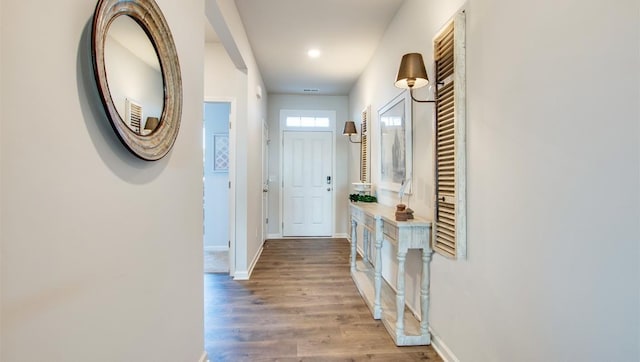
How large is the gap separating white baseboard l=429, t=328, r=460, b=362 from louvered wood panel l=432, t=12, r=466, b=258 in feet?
1.96

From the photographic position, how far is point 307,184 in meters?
5.78

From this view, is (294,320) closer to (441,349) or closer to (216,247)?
(441,349)

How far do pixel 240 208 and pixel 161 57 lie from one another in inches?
94.9

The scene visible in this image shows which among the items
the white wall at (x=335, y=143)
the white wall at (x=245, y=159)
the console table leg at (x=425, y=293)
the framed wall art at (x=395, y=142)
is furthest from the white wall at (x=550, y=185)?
the white wall at (x=335, y=143)

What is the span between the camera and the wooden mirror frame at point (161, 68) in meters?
0.85

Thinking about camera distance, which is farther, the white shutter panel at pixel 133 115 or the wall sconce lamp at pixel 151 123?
the wall sconce lamp at pixel 151 123

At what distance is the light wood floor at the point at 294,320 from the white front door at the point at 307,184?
6.04 feet

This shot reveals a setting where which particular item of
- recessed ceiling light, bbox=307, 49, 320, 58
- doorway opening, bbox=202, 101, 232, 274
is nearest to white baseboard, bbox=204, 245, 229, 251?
doorway opening, bbox=202, 101, 232, 274

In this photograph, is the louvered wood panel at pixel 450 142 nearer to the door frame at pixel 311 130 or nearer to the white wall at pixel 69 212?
the white wall at pixel 69 212

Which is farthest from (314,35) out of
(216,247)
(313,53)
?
(216,247)

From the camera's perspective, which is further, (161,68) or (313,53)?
(313,53)

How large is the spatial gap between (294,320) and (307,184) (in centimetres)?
345

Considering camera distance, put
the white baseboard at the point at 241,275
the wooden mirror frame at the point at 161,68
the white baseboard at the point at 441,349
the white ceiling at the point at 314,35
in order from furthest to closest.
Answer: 1. the white baseboard at the point at 241,275
2. the white ceiling at the point at 314,35
3. the white baseboard at the point at 441,349
4. the wooden mirror frame at the point at 161,68

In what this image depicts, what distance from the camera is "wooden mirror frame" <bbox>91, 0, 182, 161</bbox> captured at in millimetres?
848
